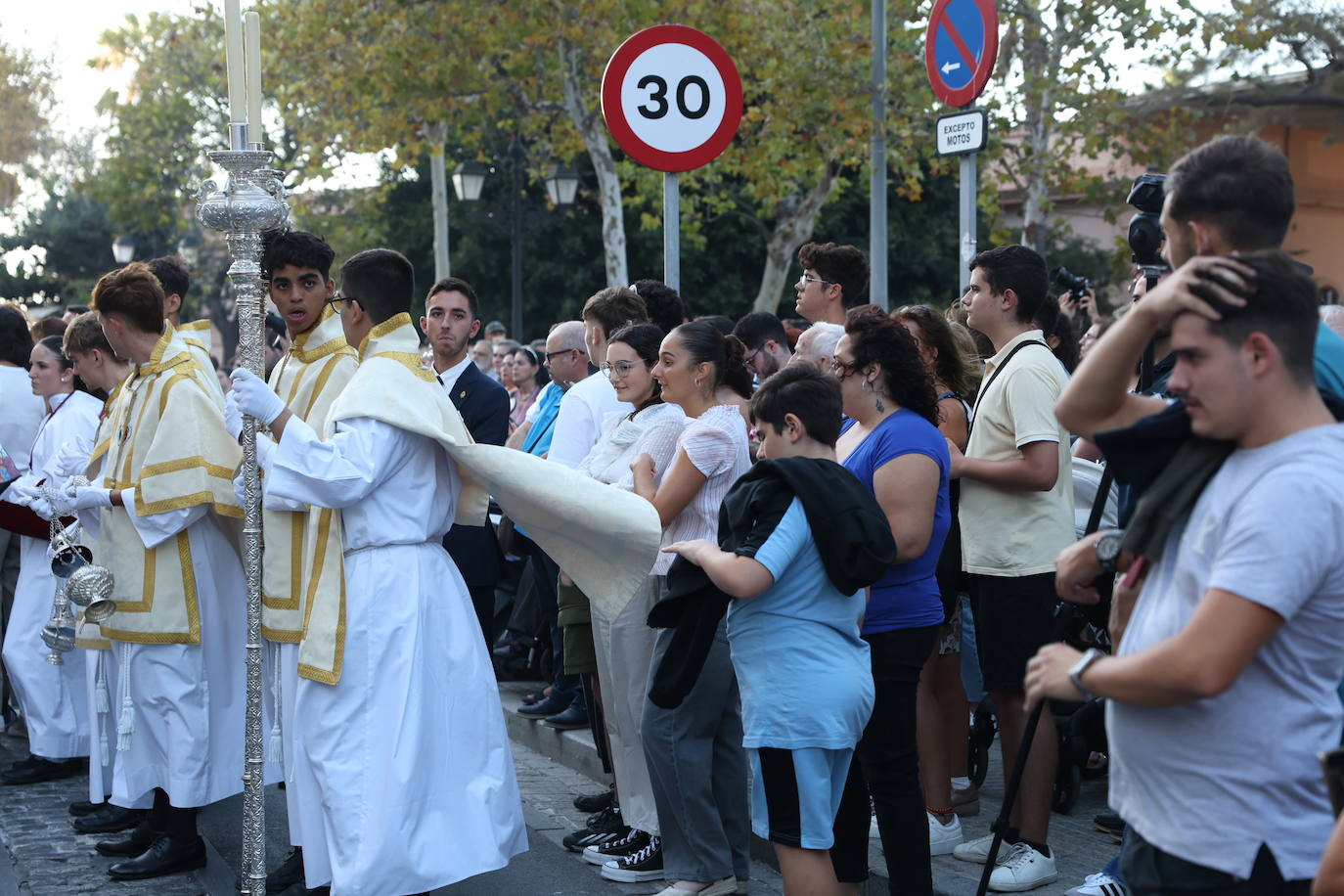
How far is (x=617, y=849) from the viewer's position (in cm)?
562

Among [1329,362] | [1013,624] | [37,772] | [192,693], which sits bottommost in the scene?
[37,772]

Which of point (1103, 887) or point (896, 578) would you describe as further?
point (896, 578)

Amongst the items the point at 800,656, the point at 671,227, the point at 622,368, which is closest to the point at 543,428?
the point at 671,227

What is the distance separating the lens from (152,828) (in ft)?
19.1

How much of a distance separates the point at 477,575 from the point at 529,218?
17653 mm

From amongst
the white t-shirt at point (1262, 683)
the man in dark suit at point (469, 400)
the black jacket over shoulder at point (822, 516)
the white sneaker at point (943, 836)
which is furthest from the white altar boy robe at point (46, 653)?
the white t-shirt at point (1262, 683)

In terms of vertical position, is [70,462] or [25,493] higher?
[70,462]

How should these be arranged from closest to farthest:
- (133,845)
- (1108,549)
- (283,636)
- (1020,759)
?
(1108,549) → (1020,759) → (283,636) → (133,845)

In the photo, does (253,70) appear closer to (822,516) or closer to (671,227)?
(822,516)

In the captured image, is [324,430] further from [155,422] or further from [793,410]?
[793,410]

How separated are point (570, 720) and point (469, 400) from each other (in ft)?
5.88

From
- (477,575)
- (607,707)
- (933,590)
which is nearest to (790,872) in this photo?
(933,590)

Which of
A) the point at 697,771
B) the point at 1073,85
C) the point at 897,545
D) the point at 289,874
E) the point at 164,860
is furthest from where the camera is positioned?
the point at 1073,85

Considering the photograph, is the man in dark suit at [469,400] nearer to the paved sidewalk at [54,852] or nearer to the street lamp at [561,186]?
the paved sidewalk at [54,852]
